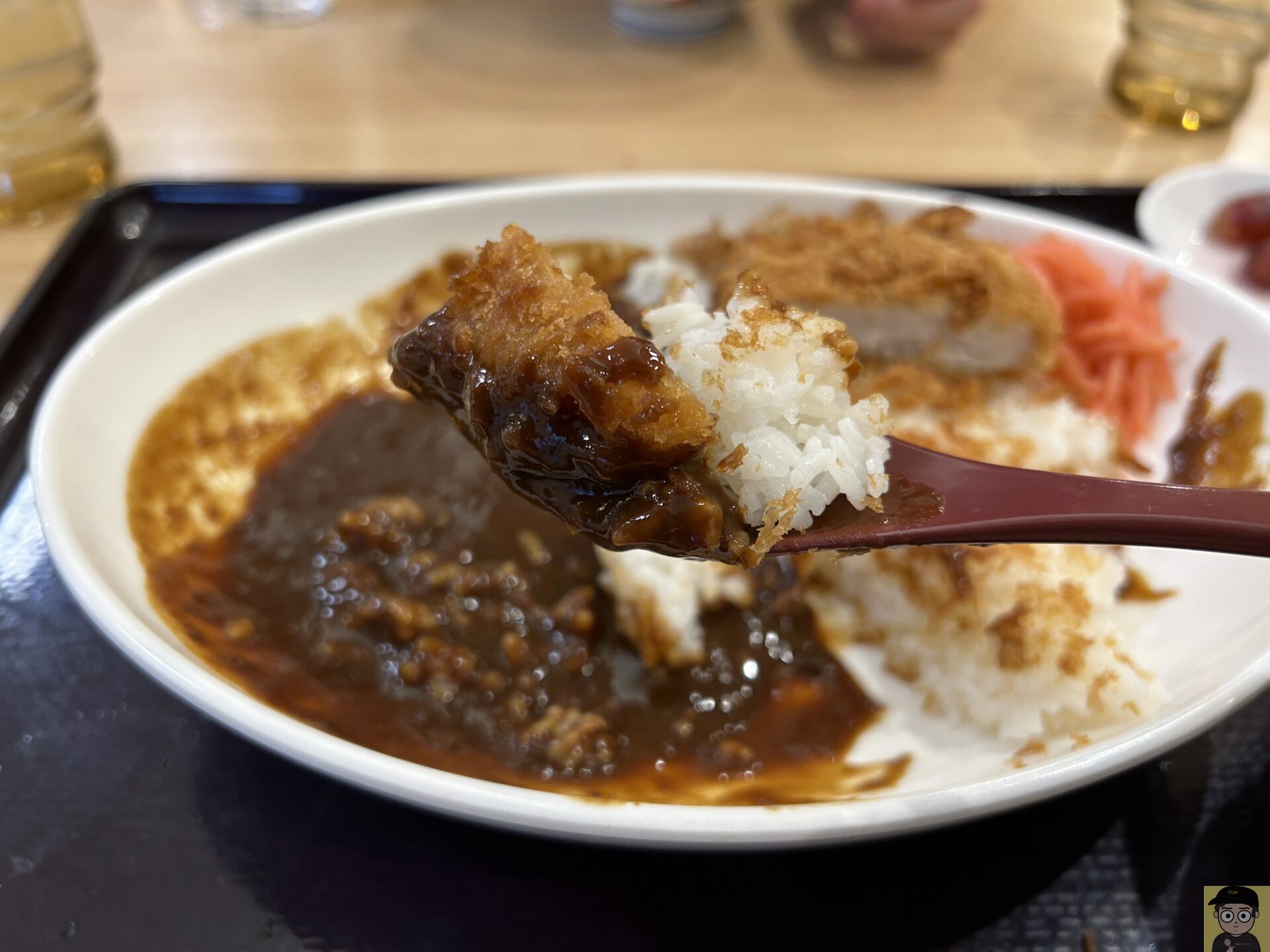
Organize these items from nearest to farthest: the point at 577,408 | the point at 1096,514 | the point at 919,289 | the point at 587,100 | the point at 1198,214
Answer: the point at 577,408 → the point at 1096,514 → the point at 919,289 → the point at 1198,214 → the point at 587,100

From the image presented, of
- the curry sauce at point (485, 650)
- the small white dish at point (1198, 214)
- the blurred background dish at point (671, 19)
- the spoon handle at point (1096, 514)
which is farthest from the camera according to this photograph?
the blurred background dish at point (671, 19)

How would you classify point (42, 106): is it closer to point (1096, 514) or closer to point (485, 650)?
point (485, 650)

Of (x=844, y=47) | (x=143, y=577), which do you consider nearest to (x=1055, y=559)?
(x=143, y=577)

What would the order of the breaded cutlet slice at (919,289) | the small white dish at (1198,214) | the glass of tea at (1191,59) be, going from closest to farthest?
the breaded cutlet slice at (919,289) < the small white dish at (1198,214) < the glass of tea at (1191,59)

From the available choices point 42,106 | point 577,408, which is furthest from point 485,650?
point 42,106

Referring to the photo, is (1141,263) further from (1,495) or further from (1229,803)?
(1,495)

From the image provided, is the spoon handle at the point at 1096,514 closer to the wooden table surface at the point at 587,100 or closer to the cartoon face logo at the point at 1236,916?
the cartoon face logo at the point at 1236,916

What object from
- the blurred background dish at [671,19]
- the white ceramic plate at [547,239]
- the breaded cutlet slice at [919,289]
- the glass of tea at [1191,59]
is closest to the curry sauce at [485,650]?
the white ceramic plate at [547,239]
